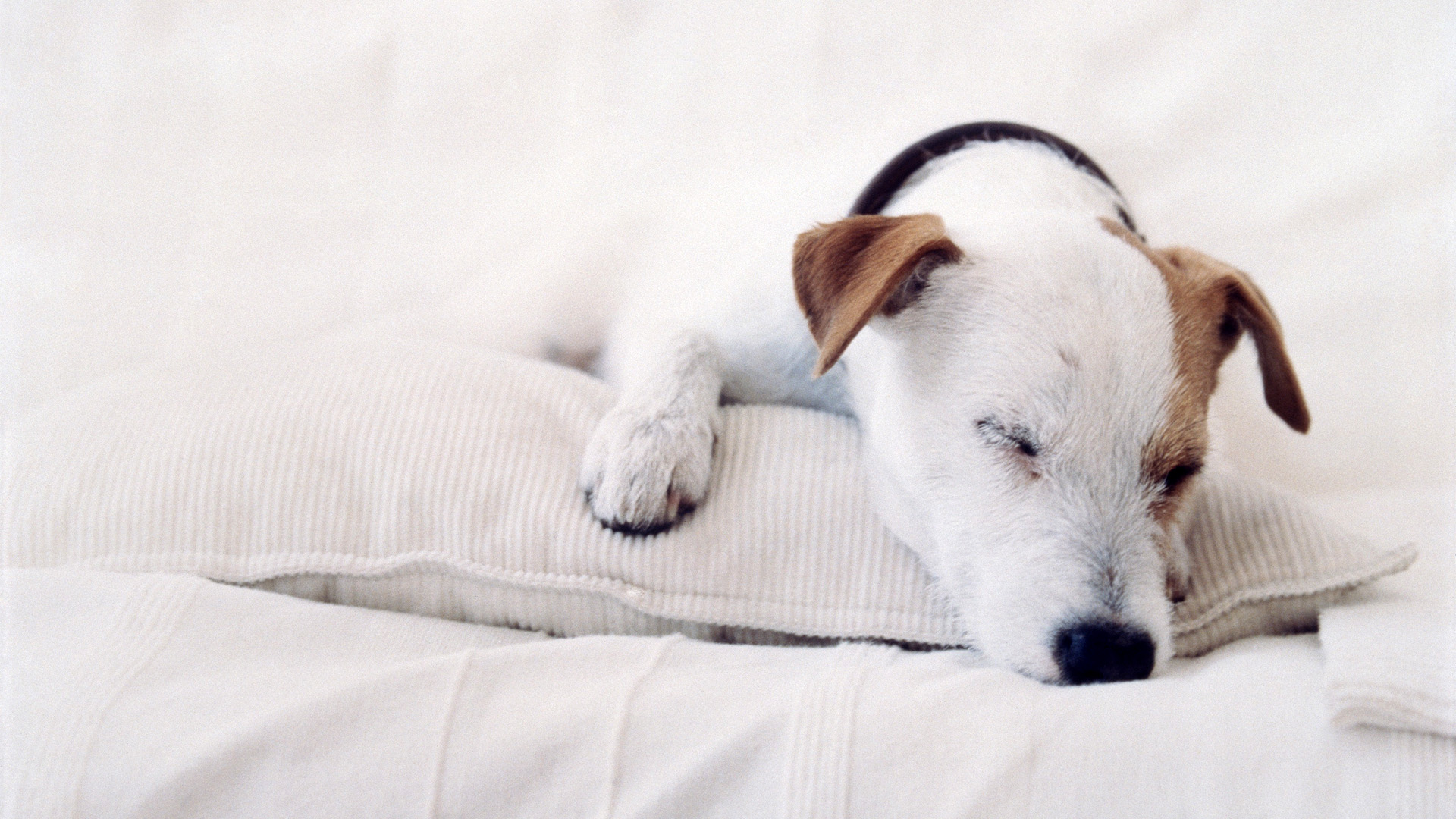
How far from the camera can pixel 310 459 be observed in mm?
1353

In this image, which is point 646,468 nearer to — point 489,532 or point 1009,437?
point 489,532

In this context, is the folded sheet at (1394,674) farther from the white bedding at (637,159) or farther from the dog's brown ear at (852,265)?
the dog's brown ear at (852,265)

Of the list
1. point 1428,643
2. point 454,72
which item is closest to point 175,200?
point 454,72

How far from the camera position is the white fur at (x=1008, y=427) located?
46.3 inches

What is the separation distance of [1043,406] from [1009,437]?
2.8 inches

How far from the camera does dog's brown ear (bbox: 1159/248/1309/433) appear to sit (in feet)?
4.53

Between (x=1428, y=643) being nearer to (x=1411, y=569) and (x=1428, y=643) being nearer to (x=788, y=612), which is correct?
(x=1411, y=569)

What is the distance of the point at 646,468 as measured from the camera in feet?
4.27

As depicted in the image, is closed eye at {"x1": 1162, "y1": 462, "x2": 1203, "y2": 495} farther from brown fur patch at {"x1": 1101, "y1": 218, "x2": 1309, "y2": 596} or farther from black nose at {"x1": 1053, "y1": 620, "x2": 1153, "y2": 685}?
black nose at {"x1": 1053, "y1": 620, "x2": 1153, "y2": 685}

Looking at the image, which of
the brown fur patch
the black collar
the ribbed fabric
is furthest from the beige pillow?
the black collar

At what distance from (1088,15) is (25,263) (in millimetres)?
2641

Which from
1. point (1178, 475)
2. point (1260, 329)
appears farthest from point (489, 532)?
point (1260, 329)

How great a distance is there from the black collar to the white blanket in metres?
1.04

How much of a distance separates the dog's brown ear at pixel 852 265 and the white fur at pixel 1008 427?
106 millimetres
